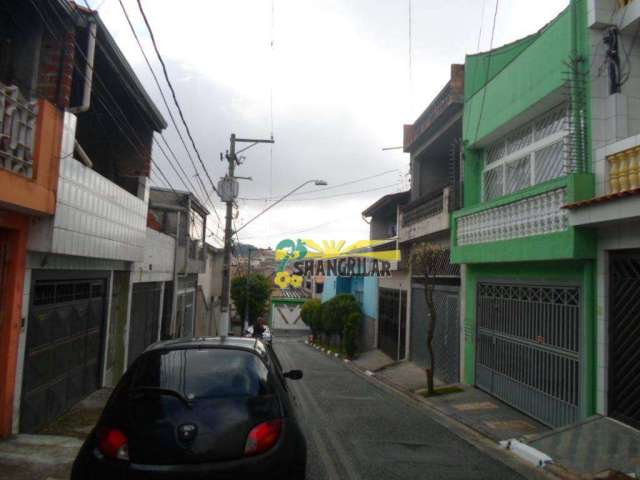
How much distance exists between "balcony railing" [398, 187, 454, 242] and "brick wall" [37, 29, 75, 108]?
31.2 feet

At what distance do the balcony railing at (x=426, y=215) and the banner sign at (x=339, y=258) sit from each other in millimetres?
1533

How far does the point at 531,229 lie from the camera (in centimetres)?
966

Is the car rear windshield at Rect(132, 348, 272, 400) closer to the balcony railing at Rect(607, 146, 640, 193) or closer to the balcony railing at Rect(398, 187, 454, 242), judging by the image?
the balcony railing at Rect(607, 146, 640, 193)

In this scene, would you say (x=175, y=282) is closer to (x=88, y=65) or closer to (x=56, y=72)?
(x=88, y=65)

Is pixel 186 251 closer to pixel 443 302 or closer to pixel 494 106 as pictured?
pixel 443 302

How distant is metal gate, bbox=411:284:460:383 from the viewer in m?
14.4

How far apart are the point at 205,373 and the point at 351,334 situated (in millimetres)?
21439

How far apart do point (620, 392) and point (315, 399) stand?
19.8 feet

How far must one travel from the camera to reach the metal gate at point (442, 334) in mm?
14438

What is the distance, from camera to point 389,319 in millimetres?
22750

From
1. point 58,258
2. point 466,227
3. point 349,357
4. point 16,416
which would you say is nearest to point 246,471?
point 16,416

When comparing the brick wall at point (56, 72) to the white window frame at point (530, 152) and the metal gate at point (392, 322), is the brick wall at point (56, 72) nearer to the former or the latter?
the white window frame at point (530, 152)

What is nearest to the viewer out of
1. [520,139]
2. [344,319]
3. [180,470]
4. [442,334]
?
[180,470]

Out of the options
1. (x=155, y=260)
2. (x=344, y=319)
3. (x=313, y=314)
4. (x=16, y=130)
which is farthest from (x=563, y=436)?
(x=313, y=314)
